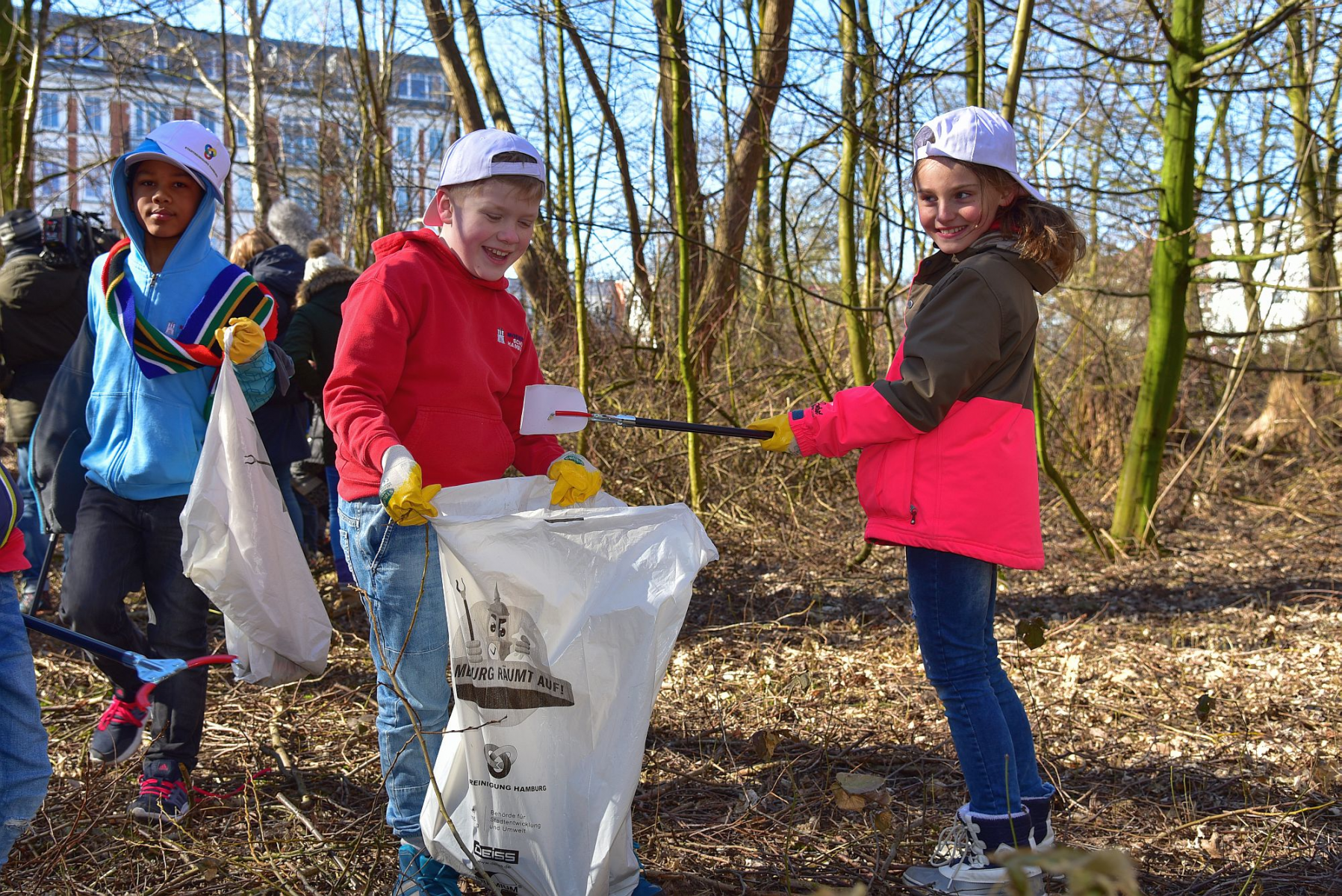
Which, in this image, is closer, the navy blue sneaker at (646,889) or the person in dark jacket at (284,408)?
the navy blue sneaker at (646,889)

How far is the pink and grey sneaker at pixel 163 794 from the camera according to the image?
2.31 metres

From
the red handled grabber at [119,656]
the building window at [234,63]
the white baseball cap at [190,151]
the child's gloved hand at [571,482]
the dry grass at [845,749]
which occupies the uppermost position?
the building window at [234,63]

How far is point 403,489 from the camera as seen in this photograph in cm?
166

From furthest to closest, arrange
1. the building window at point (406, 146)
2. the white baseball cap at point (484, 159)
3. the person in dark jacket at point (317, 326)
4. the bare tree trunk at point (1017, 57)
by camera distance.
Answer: the building window at point (406, 146) → the person in dark jacket at point (317, 326) → the bare tree trunk at point (1017, 57) → the white baseball cap at point (484, 159)

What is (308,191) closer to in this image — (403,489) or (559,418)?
(559,418)


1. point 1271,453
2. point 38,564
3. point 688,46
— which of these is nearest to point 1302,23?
point 1271,453

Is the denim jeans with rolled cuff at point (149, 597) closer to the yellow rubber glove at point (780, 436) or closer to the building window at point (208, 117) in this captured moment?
the yellow rubber glove at point (780, 436)

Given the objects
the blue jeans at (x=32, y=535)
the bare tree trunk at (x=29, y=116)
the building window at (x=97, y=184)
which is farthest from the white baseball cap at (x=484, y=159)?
the building window at (x=97, y=184)

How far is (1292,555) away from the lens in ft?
16.1

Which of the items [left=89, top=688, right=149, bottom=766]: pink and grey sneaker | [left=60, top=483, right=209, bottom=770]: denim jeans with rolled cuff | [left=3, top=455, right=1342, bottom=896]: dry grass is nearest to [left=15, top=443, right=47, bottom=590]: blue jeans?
[left=3, top=455, right=1342, bottom=896]: dry grass

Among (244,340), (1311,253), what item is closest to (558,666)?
(244,340)

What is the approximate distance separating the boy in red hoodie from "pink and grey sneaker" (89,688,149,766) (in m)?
0.96

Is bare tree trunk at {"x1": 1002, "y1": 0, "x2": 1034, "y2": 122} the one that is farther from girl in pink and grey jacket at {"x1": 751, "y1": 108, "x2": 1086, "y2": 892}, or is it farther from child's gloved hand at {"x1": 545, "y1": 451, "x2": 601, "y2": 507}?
child's gloved hand at {"x1": 545, "y1": 451, "x2": 601, "y2": 507}

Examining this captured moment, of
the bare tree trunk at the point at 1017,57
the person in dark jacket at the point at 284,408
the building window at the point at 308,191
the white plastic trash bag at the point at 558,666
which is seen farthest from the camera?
the building window at the point at 308,191
